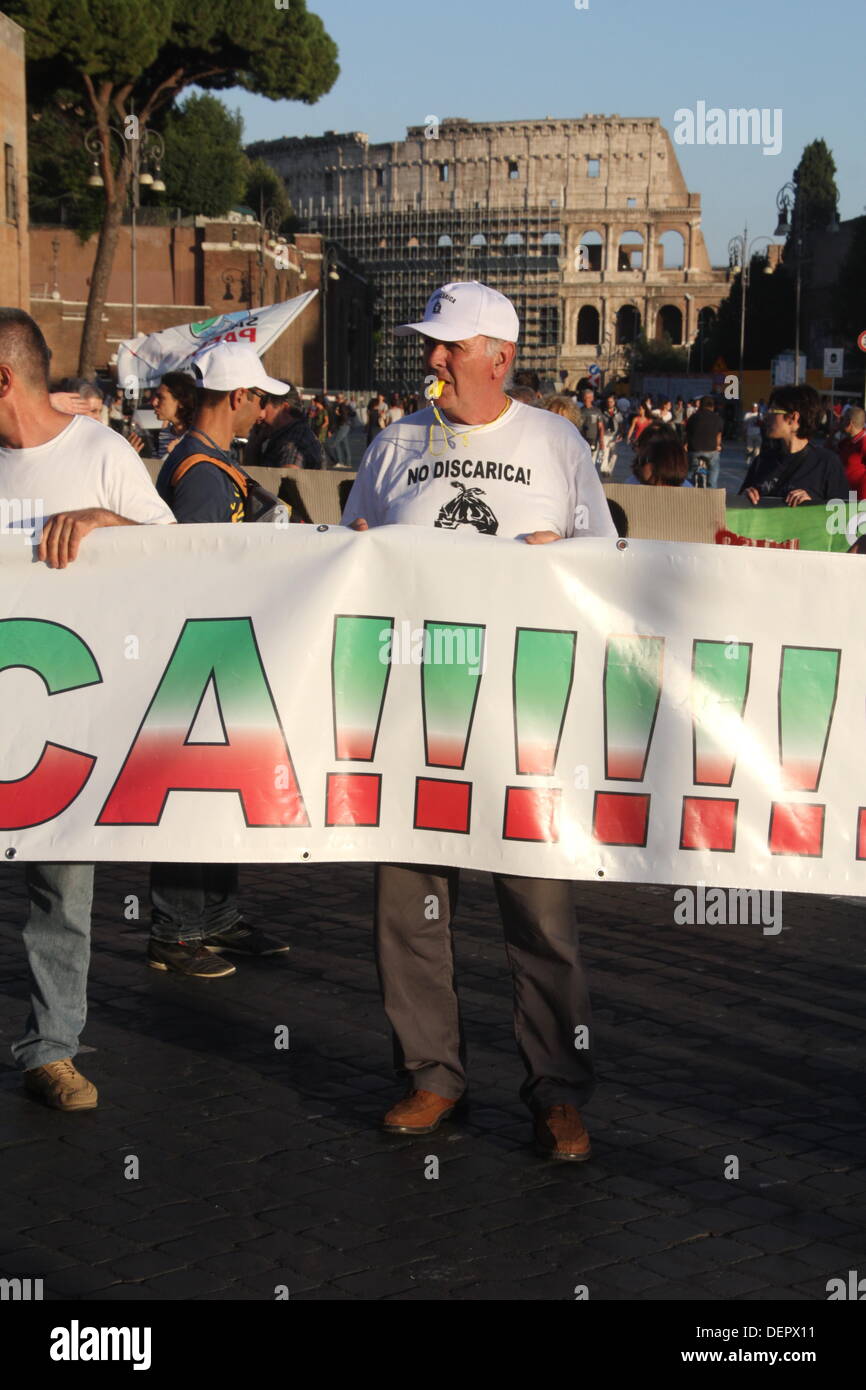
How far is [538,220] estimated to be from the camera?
131 metres

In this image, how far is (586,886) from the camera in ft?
23.8

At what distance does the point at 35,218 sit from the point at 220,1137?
235 ft

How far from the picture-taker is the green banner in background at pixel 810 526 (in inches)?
360

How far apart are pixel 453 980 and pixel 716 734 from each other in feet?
2.84

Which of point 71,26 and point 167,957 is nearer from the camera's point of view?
point 167,957

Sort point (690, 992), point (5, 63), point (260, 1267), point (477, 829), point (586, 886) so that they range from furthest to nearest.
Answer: point (5, 63)
point (586, 886)
point (690, 992)
point (477, 829)
point (260, 1267)

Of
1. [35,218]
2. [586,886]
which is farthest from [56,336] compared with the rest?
[586,886]

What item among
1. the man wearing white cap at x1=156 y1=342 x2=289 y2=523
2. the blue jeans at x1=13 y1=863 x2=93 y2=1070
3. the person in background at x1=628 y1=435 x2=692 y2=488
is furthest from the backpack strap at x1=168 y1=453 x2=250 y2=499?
the person in background at x1=628 y1=435 x2=692 y2=488

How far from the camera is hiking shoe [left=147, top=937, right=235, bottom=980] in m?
5.78

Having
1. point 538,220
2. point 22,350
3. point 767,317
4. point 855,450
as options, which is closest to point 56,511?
point 22,350

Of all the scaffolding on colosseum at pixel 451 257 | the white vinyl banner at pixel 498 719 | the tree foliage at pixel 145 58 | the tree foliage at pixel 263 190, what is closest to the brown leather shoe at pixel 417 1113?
the white vinyl banner at pixel 498 719

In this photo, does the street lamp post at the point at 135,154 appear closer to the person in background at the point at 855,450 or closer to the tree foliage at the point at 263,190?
the person in background at the point at 855,450

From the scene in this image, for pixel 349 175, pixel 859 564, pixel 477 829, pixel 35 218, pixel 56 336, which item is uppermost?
pixel 349 175

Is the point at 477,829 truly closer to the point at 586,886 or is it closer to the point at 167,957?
the point at 167,957
